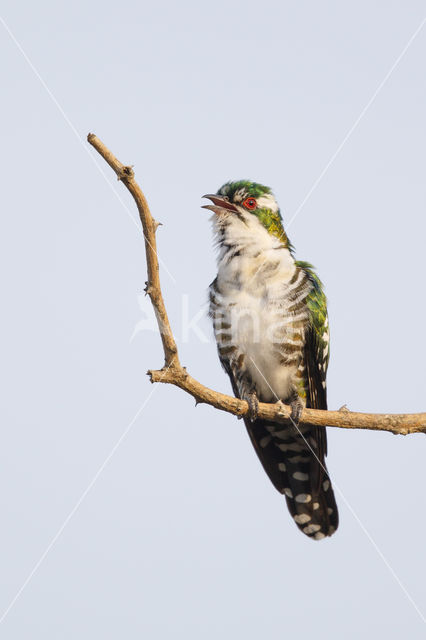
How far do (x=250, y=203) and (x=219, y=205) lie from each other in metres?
0.29

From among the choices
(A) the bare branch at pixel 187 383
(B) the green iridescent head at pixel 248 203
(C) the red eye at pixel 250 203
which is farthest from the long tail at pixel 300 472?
(C) the red eye at pixel 250 203

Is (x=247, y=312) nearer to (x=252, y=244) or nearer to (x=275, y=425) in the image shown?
(x=252, y=244)

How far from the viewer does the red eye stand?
21.9ft

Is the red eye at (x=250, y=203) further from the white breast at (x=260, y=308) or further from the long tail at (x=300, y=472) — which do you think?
the long tail at (x=300, y=472)

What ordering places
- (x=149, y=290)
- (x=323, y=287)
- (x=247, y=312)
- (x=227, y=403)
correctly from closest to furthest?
(x=149, y=290), (x=227, y=403), (x=247, y=312), (x=323, y=287)

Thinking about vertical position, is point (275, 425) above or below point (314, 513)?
above

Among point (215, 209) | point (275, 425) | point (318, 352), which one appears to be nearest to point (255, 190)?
point (215, 209)

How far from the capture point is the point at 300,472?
7172 millimetres

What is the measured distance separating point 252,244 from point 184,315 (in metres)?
0.97

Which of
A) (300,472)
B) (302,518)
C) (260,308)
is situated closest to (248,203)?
(260,308)

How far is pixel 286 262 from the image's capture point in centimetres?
656

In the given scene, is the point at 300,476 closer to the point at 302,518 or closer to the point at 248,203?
the point at 302,518

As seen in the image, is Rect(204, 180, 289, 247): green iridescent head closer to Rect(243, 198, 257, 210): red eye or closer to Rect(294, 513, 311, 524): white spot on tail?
Rect(243, 198, 257, 210): red eye

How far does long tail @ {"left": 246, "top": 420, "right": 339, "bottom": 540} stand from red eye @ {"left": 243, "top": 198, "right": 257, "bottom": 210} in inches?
83.8
